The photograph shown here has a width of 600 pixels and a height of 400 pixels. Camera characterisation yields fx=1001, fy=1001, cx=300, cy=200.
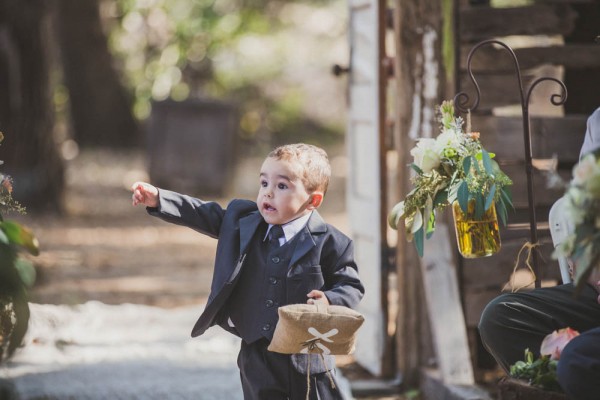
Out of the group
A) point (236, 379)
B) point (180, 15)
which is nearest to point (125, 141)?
point (180, 15)

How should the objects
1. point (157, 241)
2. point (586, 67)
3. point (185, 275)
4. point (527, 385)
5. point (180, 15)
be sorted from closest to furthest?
point (527, 385)
point (586, 67)
point (185, 275)
point (157, 241)
point (180, 15)

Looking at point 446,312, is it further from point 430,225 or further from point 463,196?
point 463,196

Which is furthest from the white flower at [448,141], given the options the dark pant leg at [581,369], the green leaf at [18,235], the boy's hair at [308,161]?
the green leaf at [18,235]

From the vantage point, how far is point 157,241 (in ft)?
35.1

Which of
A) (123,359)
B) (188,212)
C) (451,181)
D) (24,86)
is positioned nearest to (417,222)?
(451,181)

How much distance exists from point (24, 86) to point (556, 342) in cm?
925

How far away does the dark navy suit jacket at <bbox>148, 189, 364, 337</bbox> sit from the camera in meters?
3.39

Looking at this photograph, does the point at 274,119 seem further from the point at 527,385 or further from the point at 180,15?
the point at 527,385

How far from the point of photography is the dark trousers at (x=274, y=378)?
11.3ft

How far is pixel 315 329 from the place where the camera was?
317 cm

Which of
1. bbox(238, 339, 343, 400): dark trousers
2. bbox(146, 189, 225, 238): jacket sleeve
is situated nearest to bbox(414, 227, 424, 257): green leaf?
bbox(238, 339, 343, 400): dark trousers

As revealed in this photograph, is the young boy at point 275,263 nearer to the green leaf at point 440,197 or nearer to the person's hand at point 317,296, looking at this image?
the person's hand at point 317,296

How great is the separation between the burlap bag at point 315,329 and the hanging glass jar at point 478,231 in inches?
20.6

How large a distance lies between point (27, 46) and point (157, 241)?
271cm
